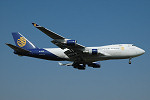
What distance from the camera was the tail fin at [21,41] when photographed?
60903 mm

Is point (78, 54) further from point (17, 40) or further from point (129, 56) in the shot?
point (17, 40)

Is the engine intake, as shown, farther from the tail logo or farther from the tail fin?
the tail logo

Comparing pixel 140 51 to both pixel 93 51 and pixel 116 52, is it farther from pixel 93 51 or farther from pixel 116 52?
pixel 93 51

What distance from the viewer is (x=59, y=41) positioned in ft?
166

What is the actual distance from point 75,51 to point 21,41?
1499 cm

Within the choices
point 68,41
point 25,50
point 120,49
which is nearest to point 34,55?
point 25,50

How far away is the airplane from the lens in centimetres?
5260

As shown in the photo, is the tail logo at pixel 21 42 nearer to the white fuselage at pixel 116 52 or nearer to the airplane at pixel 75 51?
the airplane at pixel 75 51

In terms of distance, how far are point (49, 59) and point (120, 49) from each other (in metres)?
16.0

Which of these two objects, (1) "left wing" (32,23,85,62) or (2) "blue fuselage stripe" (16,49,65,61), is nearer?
(1) "left wing" (32,23,85,62)

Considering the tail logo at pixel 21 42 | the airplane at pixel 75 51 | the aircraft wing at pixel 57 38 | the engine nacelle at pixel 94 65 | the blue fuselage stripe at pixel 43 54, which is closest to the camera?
the aircraft wing at pixel 57 38

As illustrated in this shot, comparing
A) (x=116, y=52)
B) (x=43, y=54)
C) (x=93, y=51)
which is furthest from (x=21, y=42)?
(x=116, y=52)

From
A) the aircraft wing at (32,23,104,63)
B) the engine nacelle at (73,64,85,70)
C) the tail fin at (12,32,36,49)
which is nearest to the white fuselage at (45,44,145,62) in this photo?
the aircraft wing at (32,23,104,63)

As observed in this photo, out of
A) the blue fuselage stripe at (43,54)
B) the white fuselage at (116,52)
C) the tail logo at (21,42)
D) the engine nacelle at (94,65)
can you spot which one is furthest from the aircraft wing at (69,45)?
the tail logo at (21,42)
